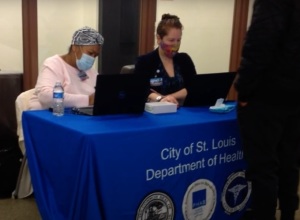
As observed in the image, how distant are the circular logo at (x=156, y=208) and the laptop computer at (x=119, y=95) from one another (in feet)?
1.41

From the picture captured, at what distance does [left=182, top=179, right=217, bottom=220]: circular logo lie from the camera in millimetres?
1920

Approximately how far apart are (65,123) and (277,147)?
3.06 ft

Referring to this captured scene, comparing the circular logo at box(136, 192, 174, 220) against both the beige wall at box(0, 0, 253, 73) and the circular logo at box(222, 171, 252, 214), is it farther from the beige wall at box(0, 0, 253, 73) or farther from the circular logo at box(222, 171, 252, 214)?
the beige wall at box(0, 0, 253, 73)

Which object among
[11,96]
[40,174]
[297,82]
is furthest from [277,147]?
[11,96]

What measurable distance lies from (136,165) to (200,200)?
0.45m

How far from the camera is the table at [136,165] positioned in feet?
5.33

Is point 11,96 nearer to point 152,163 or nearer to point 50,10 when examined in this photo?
point 50,10

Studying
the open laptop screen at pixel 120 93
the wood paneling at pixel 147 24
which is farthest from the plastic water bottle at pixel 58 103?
the wood paneling at pixel 147 24

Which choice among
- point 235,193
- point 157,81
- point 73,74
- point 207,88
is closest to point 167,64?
point 157,81

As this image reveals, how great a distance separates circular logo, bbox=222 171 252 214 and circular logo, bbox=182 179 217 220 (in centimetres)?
9

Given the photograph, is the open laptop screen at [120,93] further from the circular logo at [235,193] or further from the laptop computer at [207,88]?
the circular logo at [235,193]

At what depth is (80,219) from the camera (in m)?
1.68

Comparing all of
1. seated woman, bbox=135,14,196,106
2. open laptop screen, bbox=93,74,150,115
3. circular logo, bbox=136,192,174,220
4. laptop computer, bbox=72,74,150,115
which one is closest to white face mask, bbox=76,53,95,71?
seated woman, bbox=135,14,196,106

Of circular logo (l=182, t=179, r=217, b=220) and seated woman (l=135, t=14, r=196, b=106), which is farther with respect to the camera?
seated woman (l=135, t=14, r=196, b=106)
